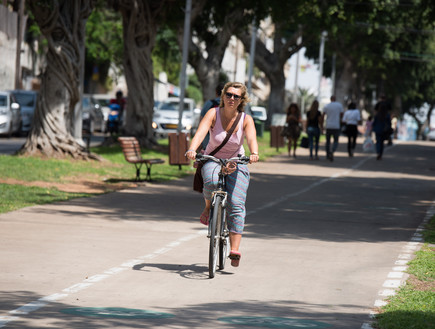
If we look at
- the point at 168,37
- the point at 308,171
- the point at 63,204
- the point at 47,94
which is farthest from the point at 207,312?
the point at 168,37

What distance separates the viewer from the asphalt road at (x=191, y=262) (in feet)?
23.5

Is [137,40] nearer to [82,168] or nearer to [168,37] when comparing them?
[82,168]

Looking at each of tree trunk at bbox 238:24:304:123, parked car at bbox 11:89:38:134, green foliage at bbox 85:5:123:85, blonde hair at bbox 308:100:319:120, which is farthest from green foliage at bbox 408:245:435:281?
green foliage at bbox 85:5:123:85

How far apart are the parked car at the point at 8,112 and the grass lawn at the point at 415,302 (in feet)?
86.6

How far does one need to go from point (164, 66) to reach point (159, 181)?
178 ft

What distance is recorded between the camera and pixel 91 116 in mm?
42938

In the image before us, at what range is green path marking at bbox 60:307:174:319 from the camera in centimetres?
696

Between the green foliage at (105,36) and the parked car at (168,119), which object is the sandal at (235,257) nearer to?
the parked car at (168,119)

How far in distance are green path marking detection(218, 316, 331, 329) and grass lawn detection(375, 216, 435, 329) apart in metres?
0.46

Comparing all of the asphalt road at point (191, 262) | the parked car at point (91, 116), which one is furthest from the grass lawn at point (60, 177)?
A: the parked car at point (91, 116)

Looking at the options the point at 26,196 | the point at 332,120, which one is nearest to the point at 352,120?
the point at 332,120

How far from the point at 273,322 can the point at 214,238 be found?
1.93 m

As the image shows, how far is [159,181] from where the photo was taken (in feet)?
67.2

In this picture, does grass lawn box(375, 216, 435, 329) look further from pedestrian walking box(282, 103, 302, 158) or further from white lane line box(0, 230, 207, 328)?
pedestrian walking box(282, 103, 302, 158)
